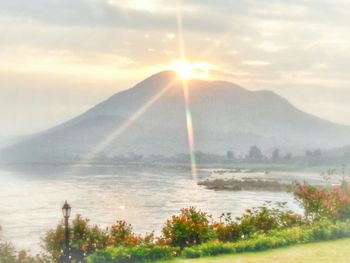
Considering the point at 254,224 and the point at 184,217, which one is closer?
the point at 184,217

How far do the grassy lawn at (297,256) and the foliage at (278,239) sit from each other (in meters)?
0.33

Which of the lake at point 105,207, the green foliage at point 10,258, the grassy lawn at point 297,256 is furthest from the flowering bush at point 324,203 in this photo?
the lake at point 105,207

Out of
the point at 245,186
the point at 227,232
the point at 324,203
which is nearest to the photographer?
the point at 227,232

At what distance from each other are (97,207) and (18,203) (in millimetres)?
13751

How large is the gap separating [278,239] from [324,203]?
3.94 meters

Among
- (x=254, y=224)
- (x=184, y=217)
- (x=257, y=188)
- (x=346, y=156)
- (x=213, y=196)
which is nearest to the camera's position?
(x=184, y=217)

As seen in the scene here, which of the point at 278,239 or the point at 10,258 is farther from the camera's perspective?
the point at 10,258

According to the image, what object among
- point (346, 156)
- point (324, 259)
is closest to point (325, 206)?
point (324, 259)

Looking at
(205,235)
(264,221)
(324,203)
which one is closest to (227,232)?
(205,235)

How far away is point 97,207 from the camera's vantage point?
62.2 m

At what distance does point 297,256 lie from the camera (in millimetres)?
15430

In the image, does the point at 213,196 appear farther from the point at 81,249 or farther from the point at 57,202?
the point at 81,249

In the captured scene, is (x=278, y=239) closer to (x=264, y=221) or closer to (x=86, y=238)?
(x=264, y=221)

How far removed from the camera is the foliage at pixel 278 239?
15.8 metres
